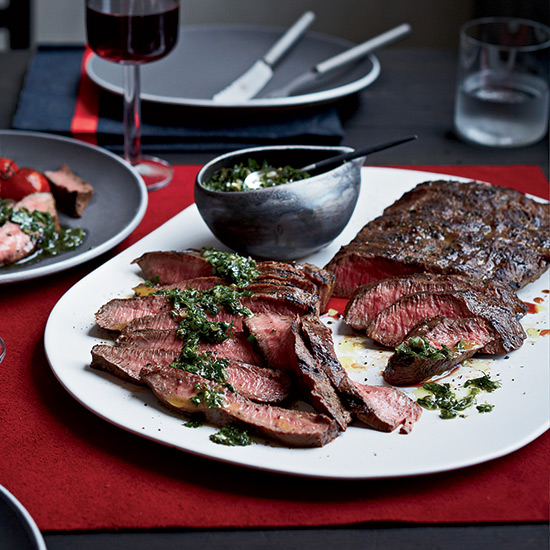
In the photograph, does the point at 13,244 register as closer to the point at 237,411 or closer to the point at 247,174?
the point at 247,174

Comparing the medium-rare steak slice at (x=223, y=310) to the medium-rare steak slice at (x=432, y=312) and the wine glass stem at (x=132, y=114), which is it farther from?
the wine glass stem at (x=132, y=114)

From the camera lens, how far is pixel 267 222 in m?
2.38

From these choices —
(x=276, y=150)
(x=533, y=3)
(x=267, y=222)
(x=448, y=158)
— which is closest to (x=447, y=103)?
(x=448, y=158)

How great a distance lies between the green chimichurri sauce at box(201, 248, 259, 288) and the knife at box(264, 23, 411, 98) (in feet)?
4.99

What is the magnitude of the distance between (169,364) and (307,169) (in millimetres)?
942

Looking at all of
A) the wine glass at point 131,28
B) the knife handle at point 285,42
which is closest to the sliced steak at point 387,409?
the wine glass at point 131,28

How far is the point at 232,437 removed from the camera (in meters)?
1.72

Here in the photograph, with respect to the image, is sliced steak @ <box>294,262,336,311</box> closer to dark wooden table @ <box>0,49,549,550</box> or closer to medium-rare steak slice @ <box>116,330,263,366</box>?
medium-rare steak slice @ <box>116,330,263,366</box>

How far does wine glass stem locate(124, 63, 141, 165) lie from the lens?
301 cm

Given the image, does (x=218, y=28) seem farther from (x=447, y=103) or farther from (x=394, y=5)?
(x=394, y=5)

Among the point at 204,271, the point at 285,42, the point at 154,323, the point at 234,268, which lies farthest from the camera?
the point at 285,42

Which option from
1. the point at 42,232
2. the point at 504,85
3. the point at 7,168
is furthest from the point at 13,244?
the point at 504,85

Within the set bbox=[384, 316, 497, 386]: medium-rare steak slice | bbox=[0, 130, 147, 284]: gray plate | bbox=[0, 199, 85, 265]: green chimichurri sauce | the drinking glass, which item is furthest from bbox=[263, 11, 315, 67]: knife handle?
bbox=[384, 316, 497, 386]: medium-rare steak slice

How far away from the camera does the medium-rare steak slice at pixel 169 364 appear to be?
72.6 inches
